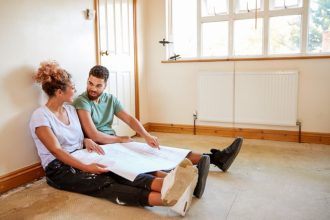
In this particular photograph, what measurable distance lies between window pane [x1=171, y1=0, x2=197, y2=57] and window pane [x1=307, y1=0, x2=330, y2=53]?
4.15 feet

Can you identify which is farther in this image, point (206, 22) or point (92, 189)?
point (206, 22)

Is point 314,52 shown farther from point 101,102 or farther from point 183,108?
point 101,102

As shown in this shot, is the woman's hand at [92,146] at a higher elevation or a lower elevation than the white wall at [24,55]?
lower

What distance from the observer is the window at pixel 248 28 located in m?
3.06

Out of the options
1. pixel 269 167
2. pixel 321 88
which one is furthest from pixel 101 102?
pixel 321 88

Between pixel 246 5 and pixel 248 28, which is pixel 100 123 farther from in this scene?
pixel 246 5

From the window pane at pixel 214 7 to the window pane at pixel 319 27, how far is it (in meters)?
0.91

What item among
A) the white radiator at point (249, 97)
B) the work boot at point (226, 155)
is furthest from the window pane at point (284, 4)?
the work boot at point (226, 155)

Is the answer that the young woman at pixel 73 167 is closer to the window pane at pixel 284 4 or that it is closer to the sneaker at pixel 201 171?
the sneaker at pixel 201 171

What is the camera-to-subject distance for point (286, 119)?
10.4 feet

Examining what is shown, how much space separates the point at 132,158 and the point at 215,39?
2.14m

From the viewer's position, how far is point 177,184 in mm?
1445

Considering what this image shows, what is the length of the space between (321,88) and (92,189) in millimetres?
2501

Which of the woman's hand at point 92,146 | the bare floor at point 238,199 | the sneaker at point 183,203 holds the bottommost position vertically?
the bare floor at point 238,199
